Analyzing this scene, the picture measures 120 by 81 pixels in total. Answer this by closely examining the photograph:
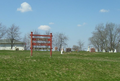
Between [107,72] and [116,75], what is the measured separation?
2.16 ft

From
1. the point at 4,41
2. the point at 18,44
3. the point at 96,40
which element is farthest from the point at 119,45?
the point at 4,41

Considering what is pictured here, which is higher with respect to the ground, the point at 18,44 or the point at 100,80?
the point at 18,44

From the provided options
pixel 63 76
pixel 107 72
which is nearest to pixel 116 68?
pixel 107 72

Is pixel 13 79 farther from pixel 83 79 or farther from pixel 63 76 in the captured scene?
pixel 83 79

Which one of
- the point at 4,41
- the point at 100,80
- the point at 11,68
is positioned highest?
the point at 4,41

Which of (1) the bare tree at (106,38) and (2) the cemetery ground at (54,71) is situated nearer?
(2) the cemetery ground at (54,71)

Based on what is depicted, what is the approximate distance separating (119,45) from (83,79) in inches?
2759

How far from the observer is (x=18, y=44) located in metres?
78.1

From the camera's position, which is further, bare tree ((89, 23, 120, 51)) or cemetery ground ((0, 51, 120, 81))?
bare tree ((89, 23, 120, 51))

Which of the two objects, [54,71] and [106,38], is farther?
[106,38]

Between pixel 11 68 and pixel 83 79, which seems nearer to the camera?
pixel 83 79

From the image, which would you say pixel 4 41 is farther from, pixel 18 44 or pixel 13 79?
pixel 13 79

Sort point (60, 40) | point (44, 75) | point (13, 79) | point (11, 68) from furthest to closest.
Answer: point (60, 40) → point (11, 68) → point (44, 75) → point (13, 79)

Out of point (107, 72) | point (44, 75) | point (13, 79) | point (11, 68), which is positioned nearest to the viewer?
point (13, 79)
